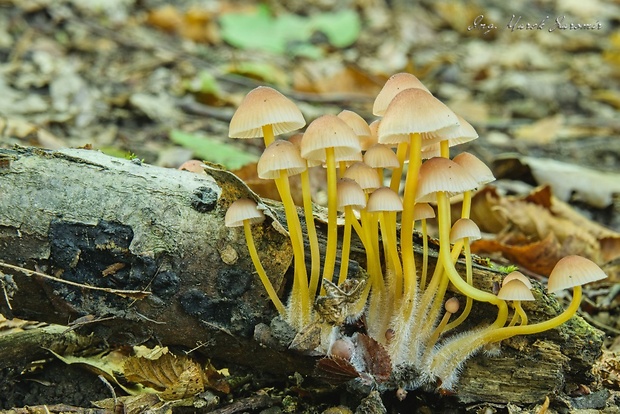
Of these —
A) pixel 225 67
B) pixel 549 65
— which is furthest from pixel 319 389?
pixel 549 65

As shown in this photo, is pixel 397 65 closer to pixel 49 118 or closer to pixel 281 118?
pixel 49 118

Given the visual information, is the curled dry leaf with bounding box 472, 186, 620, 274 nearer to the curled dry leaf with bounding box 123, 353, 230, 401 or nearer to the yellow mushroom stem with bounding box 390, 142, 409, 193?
the yellow mushroom stem with bounding box 390, 142, 409, 193

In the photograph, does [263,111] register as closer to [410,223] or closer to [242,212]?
[242,212]

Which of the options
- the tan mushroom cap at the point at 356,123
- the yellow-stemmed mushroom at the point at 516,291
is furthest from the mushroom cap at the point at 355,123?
the yellow-stemmed mushroom at the point at 516,291

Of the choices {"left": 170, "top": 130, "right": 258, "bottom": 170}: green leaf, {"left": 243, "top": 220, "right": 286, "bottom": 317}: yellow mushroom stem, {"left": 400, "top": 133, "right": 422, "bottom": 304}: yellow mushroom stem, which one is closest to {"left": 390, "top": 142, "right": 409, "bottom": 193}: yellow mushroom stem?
{"left": 400, "top": 133, "right": 422, "bottom": 304}: yellow mushroom stem

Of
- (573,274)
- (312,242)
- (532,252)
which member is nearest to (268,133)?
(312,242)
